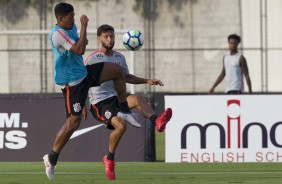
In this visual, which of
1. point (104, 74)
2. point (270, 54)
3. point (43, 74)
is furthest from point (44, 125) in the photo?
point (270, 54)

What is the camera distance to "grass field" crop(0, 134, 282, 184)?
1393 cm

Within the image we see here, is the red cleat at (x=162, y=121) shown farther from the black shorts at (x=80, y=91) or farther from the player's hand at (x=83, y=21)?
the player's hand at (x=83, y=21)

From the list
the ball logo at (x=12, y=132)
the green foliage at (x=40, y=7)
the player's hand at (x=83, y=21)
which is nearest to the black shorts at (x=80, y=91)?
the player's hand at (x=83, y=21)

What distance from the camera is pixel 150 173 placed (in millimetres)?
15352

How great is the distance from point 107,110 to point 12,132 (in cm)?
430

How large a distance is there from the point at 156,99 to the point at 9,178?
7523mm

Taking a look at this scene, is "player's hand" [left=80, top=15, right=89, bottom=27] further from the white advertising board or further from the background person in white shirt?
the background person in white shirt

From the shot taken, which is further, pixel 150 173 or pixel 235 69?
pixel 235 69

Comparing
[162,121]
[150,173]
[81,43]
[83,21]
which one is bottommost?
[150,173]

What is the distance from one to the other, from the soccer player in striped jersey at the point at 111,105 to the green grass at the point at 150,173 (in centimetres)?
50

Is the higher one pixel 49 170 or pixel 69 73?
pixel 69 73

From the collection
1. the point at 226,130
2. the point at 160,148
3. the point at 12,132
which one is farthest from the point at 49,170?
the point at 160,148

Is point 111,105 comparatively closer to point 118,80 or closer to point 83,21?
point 118,80

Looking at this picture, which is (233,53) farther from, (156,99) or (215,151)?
(215,151)
